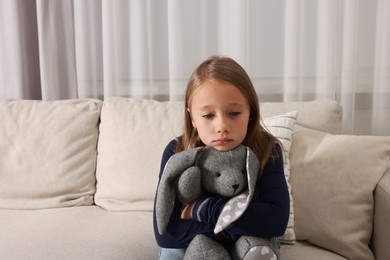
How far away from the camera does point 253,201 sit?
3.86ft

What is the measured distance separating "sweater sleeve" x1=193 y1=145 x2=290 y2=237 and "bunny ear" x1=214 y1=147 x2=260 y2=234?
0.03 meters

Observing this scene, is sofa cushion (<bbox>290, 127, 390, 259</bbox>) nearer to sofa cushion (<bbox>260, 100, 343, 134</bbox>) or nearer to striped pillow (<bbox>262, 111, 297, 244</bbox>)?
striped pillow (<bbox>262, 111, 297, 244</bbox>)

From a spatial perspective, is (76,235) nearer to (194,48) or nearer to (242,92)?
(242,92)

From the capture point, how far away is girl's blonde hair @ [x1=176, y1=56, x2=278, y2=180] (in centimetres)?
119

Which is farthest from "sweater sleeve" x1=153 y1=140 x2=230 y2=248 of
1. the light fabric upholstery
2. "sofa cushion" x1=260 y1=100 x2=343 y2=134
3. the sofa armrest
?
"sofa cushion" x1=260 y1=100 x2=343 y2=134

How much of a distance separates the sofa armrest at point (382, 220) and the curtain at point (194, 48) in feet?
1.98

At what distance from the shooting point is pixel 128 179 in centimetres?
170

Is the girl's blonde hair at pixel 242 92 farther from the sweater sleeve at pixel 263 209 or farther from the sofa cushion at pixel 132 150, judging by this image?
the sofa cushion at pixel 132 150

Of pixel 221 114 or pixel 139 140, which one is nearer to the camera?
pixel 221 114

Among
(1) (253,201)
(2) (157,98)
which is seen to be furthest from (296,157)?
(2) (157,98)

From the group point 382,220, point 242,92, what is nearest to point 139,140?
point 242,92

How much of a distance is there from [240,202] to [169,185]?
0.18m

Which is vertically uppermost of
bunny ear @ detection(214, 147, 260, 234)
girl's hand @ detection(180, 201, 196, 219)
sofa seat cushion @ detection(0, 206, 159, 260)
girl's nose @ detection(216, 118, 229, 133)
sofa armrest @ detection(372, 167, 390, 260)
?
girl's nose @ detection(216, 118, 229, 133)

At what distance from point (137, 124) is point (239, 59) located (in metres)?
0.55
